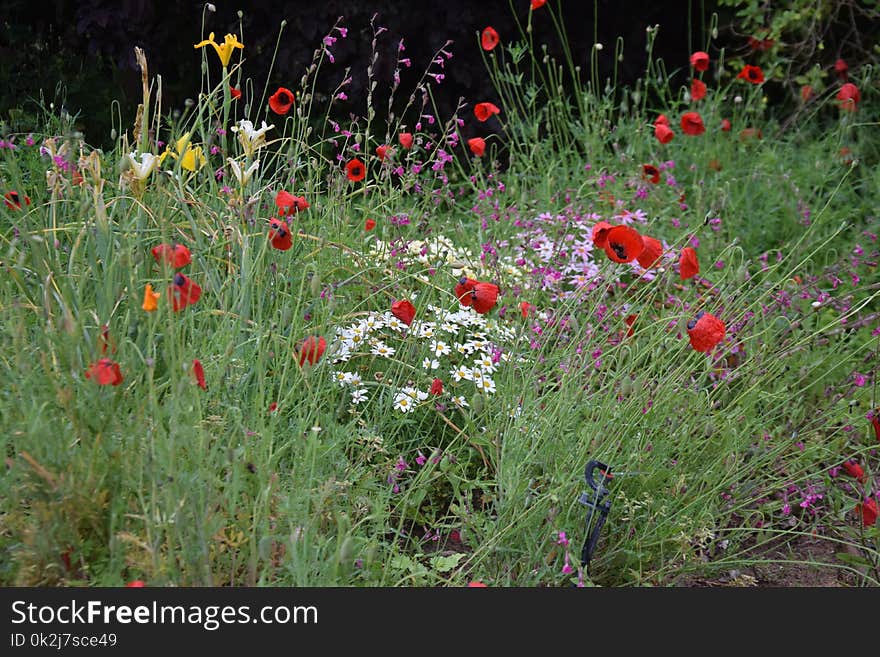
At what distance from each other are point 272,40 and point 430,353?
3.08 meters

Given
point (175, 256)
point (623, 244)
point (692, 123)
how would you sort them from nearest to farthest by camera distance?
point (175, 256)
point (623, 244)
point (692, 123)

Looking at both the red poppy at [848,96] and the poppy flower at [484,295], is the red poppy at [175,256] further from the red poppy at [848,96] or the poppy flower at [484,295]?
the red poppy at [848,96]

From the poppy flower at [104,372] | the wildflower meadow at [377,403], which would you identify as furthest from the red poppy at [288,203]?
the poppy flower at [104,372]

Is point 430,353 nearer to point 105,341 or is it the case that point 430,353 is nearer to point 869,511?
point 105,341

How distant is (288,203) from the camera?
2.42m

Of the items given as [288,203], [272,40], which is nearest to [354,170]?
[288,203]

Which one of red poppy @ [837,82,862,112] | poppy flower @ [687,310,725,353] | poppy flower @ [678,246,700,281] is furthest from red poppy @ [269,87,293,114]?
red poppy @ [837,82,862,112]

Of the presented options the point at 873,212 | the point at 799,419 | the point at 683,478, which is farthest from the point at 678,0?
the point at 683,478

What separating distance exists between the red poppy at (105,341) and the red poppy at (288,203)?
1.89ft

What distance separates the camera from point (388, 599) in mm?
1819

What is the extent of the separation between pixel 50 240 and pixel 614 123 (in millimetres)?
3594

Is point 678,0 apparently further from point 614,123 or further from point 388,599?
point 388,599

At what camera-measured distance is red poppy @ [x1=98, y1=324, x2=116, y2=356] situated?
1.85 metres

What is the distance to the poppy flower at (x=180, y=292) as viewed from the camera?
5.86 feet
